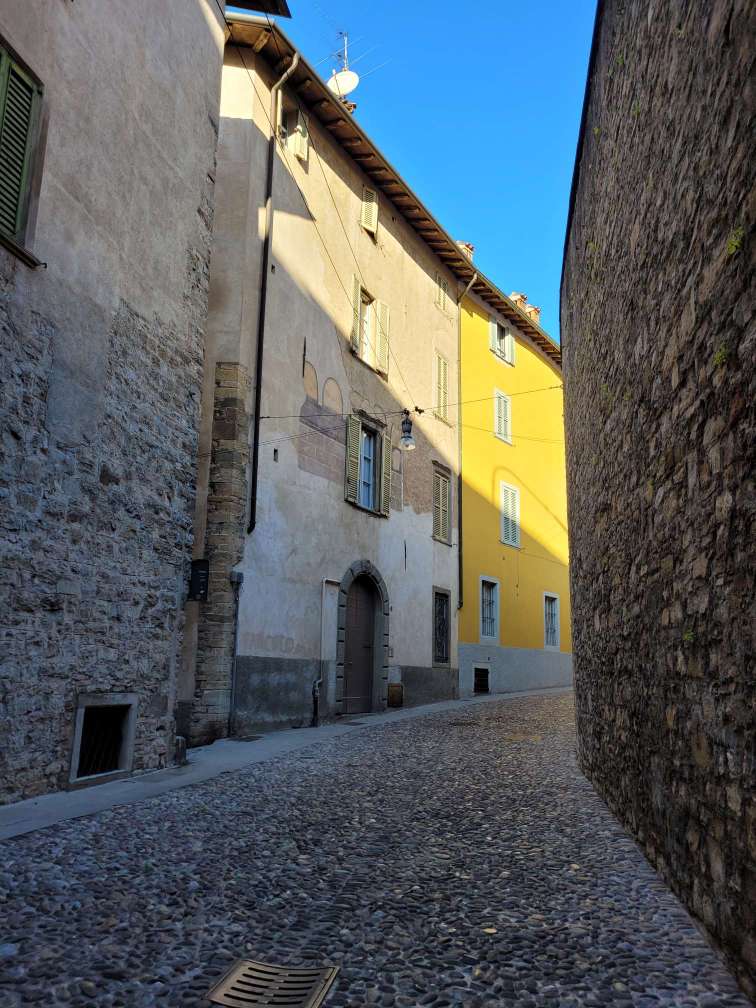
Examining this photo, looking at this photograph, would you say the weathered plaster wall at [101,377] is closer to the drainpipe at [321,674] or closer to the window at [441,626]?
the drainpipe at [321,674]

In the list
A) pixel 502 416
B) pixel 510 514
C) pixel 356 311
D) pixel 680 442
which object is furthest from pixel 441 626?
pixel 680 442

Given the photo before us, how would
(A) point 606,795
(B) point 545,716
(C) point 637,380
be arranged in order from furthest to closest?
(B) point 545,716, (A) point 606,795, (C) point 637,380

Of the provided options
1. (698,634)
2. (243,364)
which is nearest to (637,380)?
(698,634)

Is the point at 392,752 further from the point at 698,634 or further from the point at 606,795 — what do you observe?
the point at 698,634

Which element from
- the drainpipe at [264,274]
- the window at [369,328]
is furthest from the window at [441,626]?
the drainpipe at [264,274]

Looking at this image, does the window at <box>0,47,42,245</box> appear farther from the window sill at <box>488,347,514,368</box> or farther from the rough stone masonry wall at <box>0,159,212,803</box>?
the window sill at <box>488,347,514,368</box>

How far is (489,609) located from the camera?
1858 centimetres

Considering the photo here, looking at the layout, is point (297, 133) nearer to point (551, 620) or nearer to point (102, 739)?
point (102, 739)

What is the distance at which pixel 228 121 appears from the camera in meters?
11.2

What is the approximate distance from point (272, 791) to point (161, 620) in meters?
1.91

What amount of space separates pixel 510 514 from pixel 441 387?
174 inches

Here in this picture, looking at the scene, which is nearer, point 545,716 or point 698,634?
point 698,634

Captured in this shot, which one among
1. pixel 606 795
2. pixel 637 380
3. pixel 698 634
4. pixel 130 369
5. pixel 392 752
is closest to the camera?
pixel 698 634

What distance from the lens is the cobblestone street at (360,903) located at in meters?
2.60
